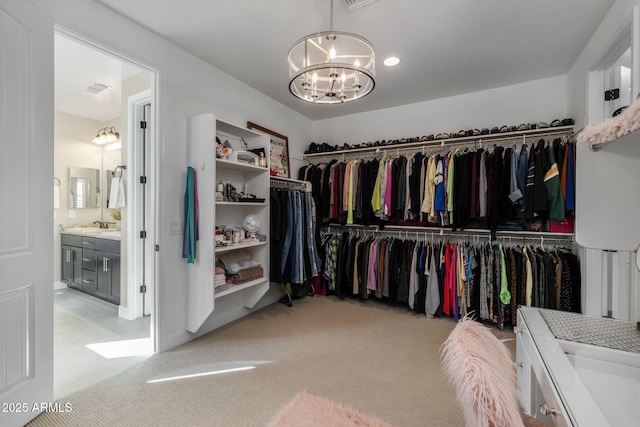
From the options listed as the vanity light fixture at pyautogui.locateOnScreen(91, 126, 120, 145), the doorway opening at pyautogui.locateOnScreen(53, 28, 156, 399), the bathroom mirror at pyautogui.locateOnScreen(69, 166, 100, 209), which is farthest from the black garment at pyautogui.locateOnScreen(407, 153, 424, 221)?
the bathroom mirror at pyautogui.locateOnScreen(69, 166, 100, 209)

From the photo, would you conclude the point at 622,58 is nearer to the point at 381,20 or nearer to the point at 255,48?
the point at 381,20

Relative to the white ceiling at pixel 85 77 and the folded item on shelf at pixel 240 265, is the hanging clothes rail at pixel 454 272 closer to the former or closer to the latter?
the folded item on shelf at pixel 240 265

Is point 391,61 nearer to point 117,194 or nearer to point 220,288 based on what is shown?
point 220,288

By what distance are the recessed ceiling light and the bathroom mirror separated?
15.7 feet

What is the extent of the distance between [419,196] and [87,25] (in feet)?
10.7

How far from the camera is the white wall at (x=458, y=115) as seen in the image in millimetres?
2982

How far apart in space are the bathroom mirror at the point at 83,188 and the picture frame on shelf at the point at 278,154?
3212 mm

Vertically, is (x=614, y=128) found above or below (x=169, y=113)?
below

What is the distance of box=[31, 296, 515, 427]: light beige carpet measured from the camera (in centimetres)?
165

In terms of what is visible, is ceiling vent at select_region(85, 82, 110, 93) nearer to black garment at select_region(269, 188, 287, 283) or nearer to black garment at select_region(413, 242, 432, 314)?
black garment at select_region(269, 188, 287, 283)

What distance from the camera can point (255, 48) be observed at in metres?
2.48

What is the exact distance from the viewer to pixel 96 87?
3348mm

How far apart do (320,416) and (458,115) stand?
11.5 ft

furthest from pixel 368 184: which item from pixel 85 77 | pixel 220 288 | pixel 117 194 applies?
pixel 85 77
